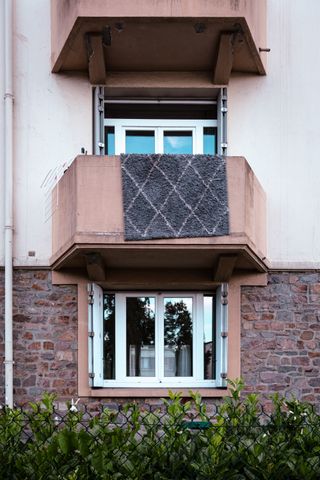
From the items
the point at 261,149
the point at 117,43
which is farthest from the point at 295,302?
the point at 117,43

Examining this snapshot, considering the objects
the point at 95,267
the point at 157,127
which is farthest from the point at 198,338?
the point at 157,127

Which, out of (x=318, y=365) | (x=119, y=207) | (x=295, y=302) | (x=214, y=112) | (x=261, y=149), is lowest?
(x=318, y=365)

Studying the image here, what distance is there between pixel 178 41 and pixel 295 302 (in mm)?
3762

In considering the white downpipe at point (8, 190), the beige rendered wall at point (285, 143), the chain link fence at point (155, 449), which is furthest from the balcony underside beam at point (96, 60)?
the chain link fence at point (155, 449)

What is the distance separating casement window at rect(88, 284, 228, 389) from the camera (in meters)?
9.04

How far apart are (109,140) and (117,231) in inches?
75.0

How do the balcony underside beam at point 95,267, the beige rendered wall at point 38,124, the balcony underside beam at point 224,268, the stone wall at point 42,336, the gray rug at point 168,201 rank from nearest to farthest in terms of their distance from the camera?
the gray rug at point 168,201 < the balcony underside beam at point 95,267 < the balcony underside beam at point 224,268 < the stone wall at point 42,336 < the beige rendered wall at point 38,124

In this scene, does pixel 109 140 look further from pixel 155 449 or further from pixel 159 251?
pixel 155 449

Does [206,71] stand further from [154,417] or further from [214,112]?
[154,417]

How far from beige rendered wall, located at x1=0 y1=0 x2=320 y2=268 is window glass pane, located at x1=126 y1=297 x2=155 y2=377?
55.8 inches

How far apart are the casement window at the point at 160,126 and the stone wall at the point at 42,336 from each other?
82.6 inches

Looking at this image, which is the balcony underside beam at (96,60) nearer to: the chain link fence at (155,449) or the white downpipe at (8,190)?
the white downpipe at (8,190)

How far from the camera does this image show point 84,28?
8.16 meters

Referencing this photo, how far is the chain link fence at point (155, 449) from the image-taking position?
3764mm
